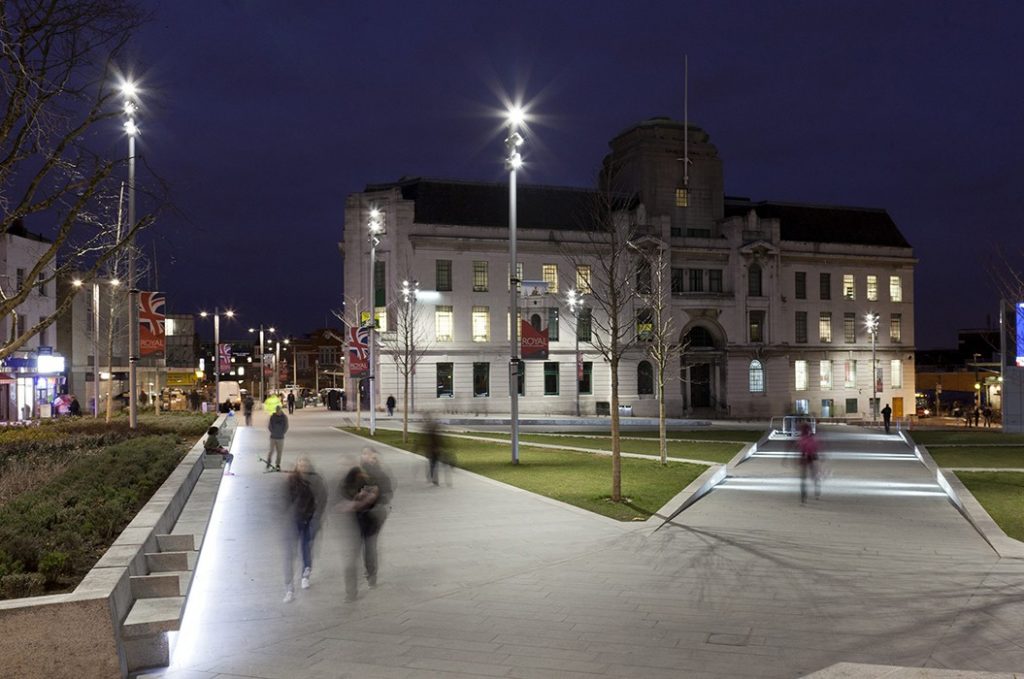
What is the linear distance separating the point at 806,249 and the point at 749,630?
Result: 67644 mm

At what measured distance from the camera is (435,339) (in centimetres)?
6166

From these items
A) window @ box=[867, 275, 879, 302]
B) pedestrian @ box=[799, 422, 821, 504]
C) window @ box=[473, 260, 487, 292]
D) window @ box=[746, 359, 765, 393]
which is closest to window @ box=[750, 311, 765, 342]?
window @ box=[746, 359, 765, 393]

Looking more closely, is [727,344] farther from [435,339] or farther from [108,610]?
[108,610]

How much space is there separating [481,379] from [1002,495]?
46067mm

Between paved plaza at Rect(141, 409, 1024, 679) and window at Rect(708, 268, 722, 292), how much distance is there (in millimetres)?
52498

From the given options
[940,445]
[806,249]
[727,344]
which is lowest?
[940,445]

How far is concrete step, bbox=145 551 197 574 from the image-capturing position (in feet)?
30.2

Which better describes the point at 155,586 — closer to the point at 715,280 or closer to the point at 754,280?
the point at 715,280

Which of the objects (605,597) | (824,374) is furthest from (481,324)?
(605,597)

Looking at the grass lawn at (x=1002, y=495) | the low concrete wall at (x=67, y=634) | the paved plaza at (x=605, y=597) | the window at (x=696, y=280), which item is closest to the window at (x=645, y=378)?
the window at (x=696, y=280)

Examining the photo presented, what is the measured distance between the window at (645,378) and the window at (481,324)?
1228 centimetres

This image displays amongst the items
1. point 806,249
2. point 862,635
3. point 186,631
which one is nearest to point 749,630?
point 862,635

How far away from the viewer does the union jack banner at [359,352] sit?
126 feet

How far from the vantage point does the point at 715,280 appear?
69.4m
